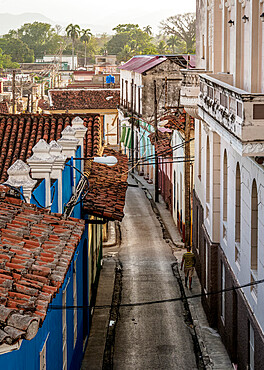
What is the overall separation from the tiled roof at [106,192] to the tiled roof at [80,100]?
37272mm

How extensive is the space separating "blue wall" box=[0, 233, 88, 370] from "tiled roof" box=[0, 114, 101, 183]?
397 centimetres

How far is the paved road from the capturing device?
55.6ft

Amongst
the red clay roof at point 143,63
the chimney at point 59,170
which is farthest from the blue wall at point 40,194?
the red clay roof at point 143,63

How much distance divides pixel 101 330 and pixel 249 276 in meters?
6.03

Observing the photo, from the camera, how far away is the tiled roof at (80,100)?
6019 centimetres

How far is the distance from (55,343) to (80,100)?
50296 mm

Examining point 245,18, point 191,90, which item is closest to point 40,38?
point 191,90

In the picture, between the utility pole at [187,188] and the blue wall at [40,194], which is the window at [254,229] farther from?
the utility pole at [187,188]

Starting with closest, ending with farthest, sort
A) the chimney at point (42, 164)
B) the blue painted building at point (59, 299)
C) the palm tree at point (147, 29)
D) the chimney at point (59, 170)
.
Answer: the blue painted building at point (59, 299) < the chimney at point (42, 164) < the chimney at point (59, 170) < the palm tree at point (147, 29)

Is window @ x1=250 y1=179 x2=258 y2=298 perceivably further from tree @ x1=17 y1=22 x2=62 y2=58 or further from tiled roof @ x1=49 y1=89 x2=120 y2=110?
tree @ x1=17 y1=22 x2=62 y2=58

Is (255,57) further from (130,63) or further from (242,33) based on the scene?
(130,63)

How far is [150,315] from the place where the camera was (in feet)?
66.0

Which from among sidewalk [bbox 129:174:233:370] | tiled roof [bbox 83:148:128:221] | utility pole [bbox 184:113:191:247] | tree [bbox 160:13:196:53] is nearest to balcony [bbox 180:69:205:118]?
tiled roof [bbox 83:148:128:221]

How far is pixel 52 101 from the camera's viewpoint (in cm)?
6047
